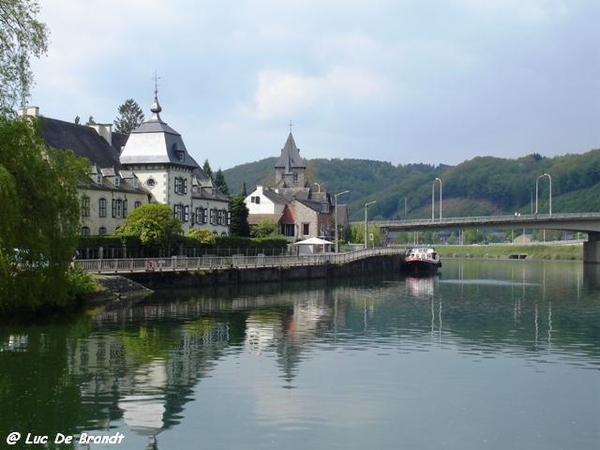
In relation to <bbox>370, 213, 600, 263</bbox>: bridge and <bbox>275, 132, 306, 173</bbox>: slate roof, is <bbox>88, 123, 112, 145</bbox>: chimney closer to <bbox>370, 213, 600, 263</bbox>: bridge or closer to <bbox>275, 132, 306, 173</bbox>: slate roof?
<bbox>370, 213, 600, 263</bbox>: bridge

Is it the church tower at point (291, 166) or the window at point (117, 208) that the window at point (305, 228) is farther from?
the window at point (117, 208)

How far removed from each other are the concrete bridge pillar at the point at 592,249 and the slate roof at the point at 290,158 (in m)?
49.8

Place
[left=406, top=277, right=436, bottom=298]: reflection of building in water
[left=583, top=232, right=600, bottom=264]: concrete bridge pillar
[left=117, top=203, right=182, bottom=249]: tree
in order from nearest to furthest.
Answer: [left=117, top=203, right=182, bottom=249]: tree < [left=406, top=277, right=436, bottom=298]: reflection of building in water < [left=583, top=232, right=600, bottom=264]: concrete bridge pillar

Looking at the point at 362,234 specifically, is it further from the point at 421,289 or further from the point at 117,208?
the point at 117,208

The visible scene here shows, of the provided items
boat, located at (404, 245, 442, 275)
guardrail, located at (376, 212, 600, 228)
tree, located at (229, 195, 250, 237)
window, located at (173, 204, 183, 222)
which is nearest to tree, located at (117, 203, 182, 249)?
window, located at (173, 204, 183, 222)

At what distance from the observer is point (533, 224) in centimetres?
11244

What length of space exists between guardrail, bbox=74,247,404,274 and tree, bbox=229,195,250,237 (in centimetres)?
1438

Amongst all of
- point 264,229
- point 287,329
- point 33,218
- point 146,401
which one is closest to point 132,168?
point 264,229

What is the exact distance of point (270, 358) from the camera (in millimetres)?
30031

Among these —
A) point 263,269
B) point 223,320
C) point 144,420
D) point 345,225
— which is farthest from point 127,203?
point 345,225

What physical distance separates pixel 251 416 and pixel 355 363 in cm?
858

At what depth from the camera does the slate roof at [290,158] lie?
5807 inches

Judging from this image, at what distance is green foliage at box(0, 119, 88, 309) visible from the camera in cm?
3259

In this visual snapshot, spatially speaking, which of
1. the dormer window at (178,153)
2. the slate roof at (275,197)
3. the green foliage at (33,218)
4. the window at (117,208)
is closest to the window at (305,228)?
the slate roof at (275,197)
